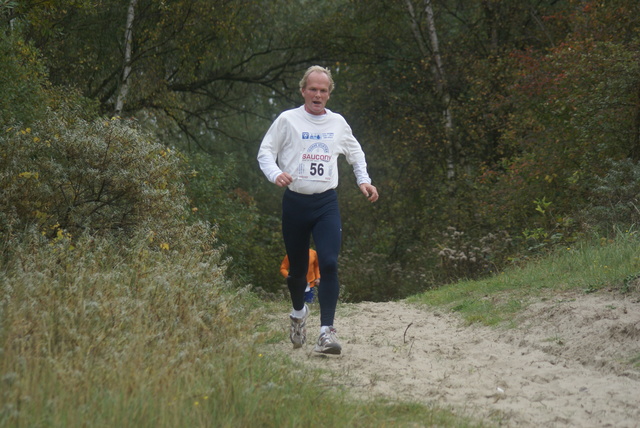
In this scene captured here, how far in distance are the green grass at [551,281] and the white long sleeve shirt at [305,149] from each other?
2577mm

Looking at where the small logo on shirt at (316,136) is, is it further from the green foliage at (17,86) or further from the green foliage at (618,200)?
the green foliage at (618,200)

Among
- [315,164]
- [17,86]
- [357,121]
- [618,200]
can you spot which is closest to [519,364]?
[315,164]

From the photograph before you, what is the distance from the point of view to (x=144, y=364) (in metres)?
4.31

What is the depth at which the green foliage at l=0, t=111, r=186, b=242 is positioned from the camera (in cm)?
778

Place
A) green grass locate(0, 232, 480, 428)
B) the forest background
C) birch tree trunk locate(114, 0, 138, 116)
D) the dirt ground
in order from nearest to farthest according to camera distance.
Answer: green grass locate(0, 232, 480, 428) → the dirt ground → the forest background → birch tree trunk locate(114, 0, 138, 116)

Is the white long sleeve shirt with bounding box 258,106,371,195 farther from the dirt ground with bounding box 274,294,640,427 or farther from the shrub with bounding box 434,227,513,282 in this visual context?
the shrub with bounding box 434,227,513,282

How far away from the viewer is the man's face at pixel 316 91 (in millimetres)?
6215

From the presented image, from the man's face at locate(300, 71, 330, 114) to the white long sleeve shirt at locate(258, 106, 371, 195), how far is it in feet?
0.22

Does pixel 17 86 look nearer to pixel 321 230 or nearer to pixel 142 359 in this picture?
pixel 321 230

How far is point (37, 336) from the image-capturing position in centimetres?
443

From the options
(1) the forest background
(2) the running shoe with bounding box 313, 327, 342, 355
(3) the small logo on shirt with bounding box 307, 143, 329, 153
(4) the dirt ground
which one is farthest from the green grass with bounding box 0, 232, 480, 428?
(1) the forest background

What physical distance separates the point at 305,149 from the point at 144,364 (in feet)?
7.87

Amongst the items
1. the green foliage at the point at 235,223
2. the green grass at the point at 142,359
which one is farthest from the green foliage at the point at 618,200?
the green foliage at the point at 235,223

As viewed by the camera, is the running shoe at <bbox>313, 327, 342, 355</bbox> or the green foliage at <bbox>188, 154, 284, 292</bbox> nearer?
the running shoe at <bbox>313, 327, 342, 355</bbox>
